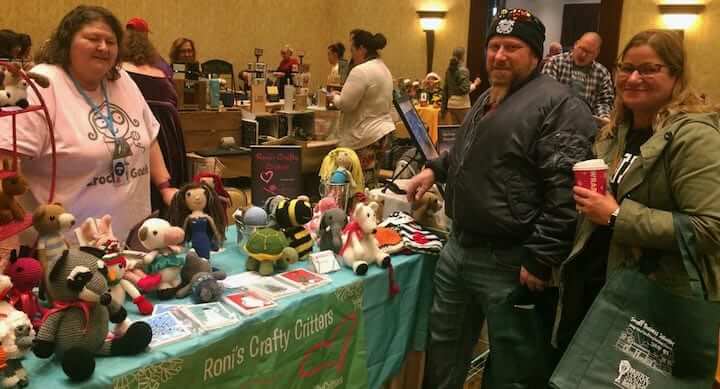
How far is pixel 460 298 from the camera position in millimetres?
1980

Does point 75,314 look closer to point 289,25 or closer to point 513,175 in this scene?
point 513,175

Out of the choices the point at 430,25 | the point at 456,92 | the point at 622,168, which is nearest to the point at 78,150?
the point at 622,168

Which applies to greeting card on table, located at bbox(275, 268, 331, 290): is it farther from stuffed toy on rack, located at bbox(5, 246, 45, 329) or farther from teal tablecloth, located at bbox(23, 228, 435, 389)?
stuffed toy on rack, located at bbox(5, 246, 45, 329)

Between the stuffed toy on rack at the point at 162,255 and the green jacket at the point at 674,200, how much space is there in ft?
3.68

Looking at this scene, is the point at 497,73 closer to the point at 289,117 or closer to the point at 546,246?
the point at 546,246

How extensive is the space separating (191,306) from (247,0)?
829cm

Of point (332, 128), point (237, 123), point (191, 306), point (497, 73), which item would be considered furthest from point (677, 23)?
point (191, 306)

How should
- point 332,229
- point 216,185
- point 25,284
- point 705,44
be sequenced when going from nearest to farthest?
point 25,284 → point 216,185 → point 332,229 → point 705,44

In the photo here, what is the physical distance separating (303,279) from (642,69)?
1.09 meters

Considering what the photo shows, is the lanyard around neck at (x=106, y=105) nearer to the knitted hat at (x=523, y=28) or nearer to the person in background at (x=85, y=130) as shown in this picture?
the person in background at (x=85, y=130)

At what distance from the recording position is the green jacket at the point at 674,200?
4.47 ft

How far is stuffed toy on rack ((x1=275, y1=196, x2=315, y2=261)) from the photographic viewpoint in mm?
1856

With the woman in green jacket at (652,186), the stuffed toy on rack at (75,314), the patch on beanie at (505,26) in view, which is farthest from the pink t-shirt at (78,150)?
the woman in green jacket at (652,186)

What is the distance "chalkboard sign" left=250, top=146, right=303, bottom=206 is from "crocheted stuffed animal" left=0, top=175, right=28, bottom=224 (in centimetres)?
109
